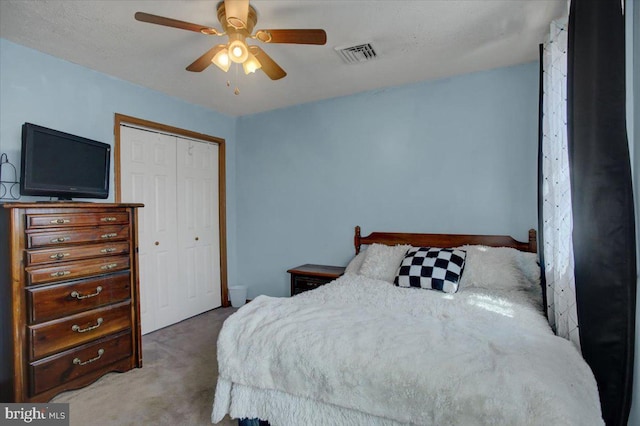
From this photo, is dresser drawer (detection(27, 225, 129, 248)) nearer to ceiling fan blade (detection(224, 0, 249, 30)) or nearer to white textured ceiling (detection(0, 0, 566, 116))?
white textured ceiling (detection(0, 0, 566, 116))

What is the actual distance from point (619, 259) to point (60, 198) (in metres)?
3.31

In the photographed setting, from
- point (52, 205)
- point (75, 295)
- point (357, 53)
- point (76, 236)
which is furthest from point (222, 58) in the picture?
point (75, 295)

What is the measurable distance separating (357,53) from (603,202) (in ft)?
6.23

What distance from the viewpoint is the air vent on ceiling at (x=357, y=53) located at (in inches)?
95.0

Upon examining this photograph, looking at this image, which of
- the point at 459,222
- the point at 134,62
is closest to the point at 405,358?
the point at 459,222

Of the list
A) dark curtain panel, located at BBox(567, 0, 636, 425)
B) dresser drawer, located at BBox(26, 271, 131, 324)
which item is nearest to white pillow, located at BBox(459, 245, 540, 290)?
dark curtain panel, located at BBox(567, 0, 636, 425)

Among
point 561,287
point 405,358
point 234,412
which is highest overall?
point 561,287

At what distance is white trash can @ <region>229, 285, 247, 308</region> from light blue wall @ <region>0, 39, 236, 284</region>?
178cm

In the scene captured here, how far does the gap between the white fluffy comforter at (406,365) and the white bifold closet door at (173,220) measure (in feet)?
6.48

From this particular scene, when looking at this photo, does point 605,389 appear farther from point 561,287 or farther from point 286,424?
point 286,424

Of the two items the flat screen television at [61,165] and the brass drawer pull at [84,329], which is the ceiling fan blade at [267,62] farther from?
the brass drawer pull at [84,329]

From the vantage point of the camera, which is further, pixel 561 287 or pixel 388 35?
pixel 388 35

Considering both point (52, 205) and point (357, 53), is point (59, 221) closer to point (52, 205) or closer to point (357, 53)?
point (52, 205)

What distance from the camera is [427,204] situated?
317 cm
